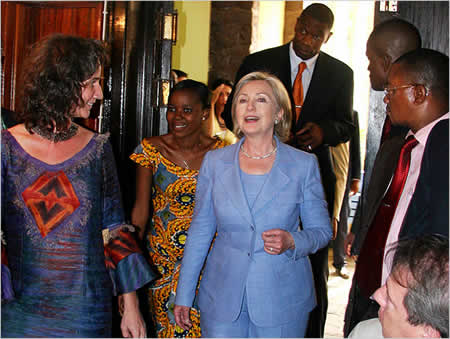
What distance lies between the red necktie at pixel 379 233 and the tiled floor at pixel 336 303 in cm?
197

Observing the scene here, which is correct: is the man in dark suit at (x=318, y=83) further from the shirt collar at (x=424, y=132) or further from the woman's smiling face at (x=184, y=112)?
the shirt collar at (x=424, y=132)

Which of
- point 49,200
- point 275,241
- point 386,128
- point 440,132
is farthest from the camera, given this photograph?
point 386,128

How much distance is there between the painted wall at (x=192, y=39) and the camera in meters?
4.95

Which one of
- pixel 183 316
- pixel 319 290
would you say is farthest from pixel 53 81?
pixel 319 290

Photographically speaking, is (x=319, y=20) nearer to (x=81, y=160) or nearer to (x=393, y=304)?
(x=81, y=160)

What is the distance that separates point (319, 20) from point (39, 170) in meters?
2.16

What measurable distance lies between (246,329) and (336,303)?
3142 millimetres

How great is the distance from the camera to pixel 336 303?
5.27 meters

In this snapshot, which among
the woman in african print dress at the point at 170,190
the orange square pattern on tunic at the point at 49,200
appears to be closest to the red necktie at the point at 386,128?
the woman in african print dress at the point at 170,190

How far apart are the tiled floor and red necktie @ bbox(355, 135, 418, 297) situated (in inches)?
77.7

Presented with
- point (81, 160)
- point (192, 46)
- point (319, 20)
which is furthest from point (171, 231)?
point (192, 46)

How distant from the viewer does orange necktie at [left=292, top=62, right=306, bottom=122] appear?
3.63m

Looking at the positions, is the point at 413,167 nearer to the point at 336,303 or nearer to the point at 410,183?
the point at 410,183

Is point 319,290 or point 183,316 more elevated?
point 183,316
